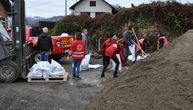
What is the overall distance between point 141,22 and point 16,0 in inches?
602

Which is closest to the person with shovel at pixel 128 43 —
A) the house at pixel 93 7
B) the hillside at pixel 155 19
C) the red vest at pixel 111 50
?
the red vest at pixel 111 50

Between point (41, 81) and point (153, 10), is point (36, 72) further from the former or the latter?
point (153, 10)

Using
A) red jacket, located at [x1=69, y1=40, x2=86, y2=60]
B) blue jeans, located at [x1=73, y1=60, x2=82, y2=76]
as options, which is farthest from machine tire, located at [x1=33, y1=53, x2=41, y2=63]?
red jacket, located at [x1=69, y1=40, x2=86, y2=60]

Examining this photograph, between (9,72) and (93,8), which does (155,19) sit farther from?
(93,8)

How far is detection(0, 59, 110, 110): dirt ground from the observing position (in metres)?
9.59

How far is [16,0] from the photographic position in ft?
43.2

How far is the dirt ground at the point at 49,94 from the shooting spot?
378 inches

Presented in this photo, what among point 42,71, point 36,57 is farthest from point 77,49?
point 36,57

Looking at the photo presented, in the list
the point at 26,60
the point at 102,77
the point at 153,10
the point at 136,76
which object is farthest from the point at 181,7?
the point at 136,76

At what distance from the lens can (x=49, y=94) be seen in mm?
11094

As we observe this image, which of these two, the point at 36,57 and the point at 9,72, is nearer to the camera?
the point at 9,72

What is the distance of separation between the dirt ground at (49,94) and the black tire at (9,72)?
0.23 metres

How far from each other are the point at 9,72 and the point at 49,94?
2.62m

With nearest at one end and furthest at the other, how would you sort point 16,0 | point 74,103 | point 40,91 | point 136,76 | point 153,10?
point 136,76 < point 74,103 < point 40,91 < point 16,0 < point 153,10
